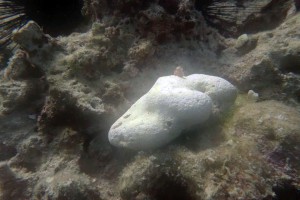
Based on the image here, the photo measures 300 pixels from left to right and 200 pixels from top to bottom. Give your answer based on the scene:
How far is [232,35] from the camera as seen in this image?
3.85m

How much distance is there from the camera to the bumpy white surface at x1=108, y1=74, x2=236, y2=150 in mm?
2180

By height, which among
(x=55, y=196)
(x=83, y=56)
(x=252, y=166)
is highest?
(x=83, y=56)

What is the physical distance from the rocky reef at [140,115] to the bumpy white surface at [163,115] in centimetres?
5

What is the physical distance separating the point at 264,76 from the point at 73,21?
128 inches

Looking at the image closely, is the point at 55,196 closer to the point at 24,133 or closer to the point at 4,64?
the point at 24,133

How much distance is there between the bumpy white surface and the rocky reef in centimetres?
5

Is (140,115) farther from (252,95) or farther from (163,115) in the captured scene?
(252,95)

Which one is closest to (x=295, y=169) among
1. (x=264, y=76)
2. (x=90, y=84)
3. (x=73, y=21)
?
(x=264, y=76)

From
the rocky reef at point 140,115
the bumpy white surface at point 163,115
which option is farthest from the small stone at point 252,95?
the bumpy white surface at point 163,115

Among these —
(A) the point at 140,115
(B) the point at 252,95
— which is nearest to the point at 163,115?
(A) the point at 140,115

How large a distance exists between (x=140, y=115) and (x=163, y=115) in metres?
0.25

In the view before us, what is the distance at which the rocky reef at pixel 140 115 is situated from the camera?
205cm

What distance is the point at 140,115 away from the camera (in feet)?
7.69

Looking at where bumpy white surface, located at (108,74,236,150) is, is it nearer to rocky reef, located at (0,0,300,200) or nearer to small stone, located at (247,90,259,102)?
rocky reef, located at (0,0,300,200)
